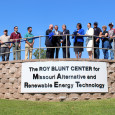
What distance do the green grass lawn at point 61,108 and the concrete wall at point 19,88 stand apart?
0.71m

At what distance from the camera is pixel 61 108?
1035cm

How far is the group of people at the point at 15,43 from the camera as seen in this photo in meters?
13.2

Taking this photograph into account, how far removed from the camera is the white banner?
39.9 ft

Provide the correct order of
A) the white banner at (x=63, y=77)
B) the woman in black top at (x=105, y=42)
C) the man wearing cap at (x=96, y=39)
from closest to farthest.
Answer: the white banner at (x=63, y=77) → the man wearing cap at (x=96, y=39) → the woman in black top at (x=105, y=42)

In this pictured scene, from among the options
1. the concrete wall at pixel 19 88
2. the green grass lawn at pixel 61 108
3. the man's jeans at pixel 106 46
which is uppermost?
the man's jeans at pixel 106 46

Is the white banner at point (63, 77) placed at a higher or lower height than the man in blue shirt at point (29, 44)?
lower

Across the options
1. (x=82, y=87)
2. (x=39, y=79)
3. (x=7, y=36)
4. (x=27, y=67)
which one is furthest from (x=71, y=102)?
(x=7, y=36)

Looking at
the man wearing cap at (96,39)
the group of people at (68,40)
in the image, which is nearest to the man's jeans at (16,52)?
the group of people at (68,40)

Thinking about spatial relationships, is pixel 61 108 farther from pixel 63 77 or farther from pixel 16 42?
pixel 16 42

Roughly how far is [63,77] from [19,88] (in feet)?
7.55

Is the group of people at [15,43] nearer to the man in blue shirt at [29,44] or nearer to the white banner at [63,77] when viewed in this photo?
the man in blue shirt at [29,44]

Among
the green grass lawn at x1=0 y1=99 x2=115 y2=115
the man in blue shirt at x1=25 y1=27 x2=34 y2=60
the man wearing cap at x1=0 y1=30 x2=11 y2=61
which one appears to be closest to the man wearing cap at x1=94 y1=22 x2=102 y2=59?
the green grass lawn at x1=0 y1=99 x2=115 y2=115

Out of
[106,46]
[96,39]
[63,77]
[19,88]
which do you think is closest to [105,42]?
[106,46]

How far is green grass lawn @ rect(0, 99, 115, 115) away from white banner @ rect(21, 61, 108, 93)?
0.95m
